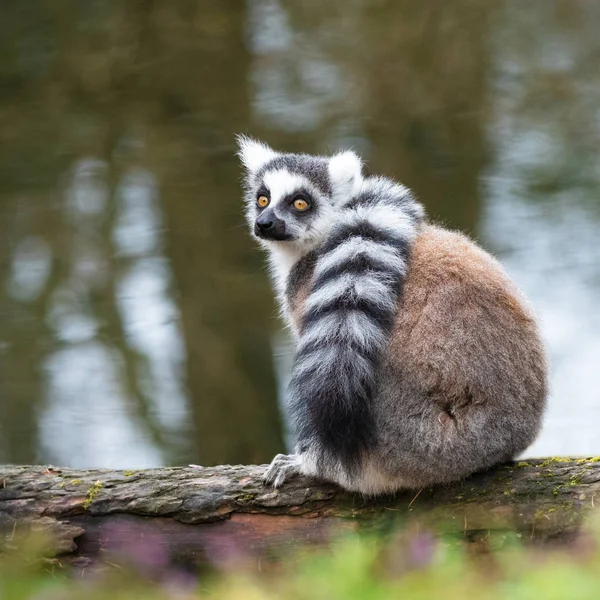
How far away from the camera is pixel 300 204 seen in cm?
471

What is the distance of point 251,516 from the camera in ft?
12.2

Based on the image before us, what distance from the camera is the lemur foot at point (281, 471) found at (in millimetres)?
3791

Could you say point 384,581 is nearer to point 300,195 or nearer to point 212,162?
point 300,195

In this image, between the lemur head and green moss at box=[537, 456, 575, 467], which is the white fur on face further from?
green moss at box=[537, 456, 575, 467]

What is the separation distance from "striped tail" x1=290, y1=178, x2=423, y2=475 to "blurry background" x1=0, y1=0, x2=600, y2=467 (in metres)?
3.67

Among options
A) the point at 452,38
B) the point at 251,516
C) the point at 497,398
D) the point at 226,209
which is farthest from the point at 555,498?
the point at 452,38

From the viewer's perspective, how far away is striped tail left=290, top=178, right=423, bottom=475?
3.58 m

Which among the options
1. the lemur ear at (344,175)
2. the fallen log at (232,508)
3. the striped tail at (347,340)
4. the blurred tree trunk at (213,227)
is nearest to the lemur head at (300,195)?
the lemur ear at (344,175)

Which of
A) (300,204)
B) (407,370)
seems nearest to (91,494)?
(407,370)

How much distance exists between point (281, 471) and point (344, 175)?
5.35 ft

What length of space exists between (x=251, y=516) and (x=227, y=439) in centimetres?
377

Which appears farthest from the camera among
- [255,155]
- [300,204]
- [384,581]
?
[255,155]

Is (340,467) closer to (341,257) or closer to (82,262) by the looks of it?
(341,257)

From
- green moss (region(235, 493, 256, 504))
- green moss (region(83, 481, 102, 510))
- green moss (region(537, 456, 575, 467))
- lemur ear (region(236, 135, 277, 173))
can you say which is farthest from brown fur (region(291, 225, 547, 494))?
lemur ear (region(236, 135, 277, 173))
